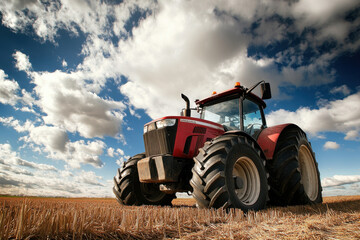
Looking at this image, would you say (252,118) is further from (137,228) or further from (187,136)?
(137,228)

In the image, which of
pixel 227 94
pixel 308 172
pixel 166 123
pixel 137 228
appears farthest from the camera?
pixel 308 172

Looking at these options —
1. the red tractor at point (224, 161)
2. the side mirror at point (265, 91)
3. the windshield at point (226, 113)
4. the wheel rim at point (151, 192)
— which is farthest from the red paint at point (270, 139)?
the wheel rim at point (151, 192)

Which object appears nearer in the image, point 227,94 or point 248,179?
point 248,179

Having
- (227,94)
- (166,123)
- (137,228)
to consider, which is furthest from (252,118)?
(137,228)

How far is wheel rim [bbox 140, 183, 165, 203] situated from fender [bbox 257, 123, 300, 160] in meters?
2.44

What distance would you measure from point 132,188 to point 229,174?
7.66 ft

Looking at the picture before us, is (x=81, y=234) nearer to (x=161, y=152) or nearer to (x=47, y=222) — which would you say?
(x=47, y=222)

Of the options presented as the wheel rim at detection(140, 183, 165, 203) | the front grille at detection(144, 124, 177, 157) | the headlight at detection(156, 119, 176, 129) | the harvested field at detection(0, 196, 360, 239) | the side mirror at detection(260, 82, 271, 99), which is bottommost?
the harvested field at detection(0, 196, 360, 239)

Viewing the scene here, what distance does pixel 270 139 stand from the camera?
449 centimetres

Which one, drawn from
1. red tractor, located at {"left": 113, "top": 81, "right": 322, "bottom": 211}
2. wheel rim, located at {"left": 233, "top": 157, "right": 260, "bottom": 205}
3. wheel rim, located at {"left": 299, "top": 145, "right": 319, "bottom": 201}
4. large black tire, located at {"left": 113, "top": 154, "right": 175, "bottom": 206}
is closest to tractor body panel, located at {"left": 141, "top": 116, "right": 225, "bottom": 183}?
red tractor, located at {"left": 113, "top": 81, "right": 322, "bottom": 211}

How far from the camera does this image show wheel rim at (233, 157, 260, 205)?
12.0 feet

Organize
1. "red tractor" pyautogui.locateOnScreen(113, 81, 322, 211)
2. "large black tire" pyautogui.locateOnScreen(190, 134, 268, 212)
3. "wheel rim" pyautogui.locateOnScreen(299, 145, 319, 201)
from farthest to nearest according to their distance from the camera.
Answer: "wheel rim" pyautogui.locateOnScreen(299, 145, 319, 201) → "red tractor" pyautogui.locateOnScreen(113, 81, 322, 211) → "large black tire" pyautogui.locateOnScreen(190, 134, 268, 212)

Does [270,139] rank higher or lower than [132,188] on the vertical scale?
higher

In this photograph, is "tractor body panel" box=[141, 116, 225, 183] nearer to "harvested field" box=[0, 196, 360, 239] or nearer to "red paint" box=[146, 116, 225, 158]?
"red paint" box=[146, 116, 225, 158]
